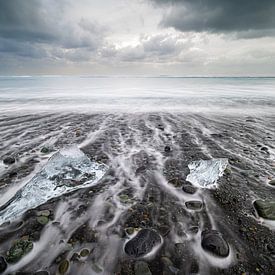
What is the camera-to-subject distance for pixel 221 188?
12.3 ft

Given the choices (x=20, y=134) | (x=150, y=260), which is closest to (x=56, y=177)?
(x=150, y=260)

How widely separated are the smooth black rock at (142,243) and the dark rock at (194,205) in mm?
868

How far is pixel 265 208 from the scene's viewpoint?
10.1ft

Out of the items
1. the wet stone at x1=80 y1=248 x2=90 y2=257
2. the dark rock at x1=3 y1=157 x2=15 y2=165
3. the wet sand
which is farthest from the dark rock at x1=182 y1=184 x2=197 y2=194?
the dark rock at x1=3 y1=157 x2=15 y2=165

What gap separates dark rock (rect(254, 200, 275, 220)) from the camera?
296 centimetres

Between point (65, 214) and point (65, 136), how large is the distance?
178 inches

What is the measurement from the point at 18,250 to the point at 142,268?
61.3 inches

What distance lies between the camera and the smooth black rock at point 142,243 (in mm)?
2391

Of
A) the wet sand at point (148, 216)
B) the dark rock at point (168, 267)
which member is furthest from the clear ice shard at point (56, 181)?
the dark rock at point (168, 267)

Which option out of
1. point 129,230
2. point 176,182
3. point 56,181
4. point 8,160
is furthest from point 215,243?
point 8,160

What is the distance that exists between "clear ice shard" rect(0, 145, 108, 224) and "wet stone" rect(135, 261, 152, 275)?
2.02 m

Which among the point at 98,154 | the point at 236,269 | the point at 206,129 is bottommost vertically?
Result: the point at 206,129

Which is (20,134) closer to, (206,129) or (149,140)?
(149,140)

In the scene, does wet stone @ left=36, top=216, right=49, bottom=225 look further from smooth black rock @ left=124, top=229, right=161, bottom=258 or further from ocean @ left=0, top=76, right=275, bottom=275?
smooth black rock @ left=124, top=229, right=161, bottom=258
